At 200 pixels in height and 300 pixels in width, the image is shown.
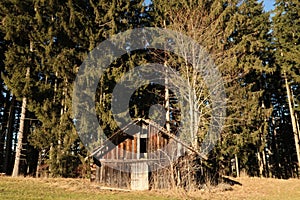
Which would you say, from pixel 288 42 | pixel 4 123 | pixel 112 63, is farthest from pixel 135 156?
pixel 4 123

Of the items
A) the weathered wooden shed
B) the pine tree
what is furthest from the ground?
the pine tree

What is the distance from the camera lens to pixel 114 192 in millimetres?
12727

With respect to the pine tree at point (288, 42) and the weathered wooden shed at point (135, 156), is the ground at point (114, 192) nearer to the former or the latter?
the weathered wooden shed at point (135, 156)

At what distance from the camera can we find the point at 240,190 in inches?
583

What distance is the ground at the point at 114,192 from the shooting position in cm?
1041

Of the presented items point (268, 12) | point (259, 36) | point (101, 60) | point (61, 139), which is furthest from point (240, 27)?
point (61, 139)

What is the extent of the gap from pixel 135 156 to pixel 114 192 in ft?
8.63

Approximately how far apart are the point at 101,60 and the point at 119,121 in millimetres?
3950

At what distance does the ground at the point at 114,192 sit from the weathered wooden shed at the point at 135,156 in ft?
4.09

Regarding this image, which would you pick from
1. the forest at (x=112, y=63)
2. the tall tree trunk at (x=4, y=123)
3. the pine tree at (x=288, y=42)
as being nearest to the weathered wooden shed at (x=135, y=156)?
the forest at (x=112, y=63)

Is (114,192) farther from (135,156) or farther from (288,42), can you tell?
(288,42)

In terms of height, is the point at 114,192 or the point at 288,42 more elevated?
the point at 288,42

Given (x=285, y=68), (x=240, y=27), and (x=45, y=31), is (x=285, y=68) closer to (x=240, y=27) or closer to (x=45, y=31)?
(x=240, y=27)

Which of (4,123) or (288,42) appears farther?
(4,123)
